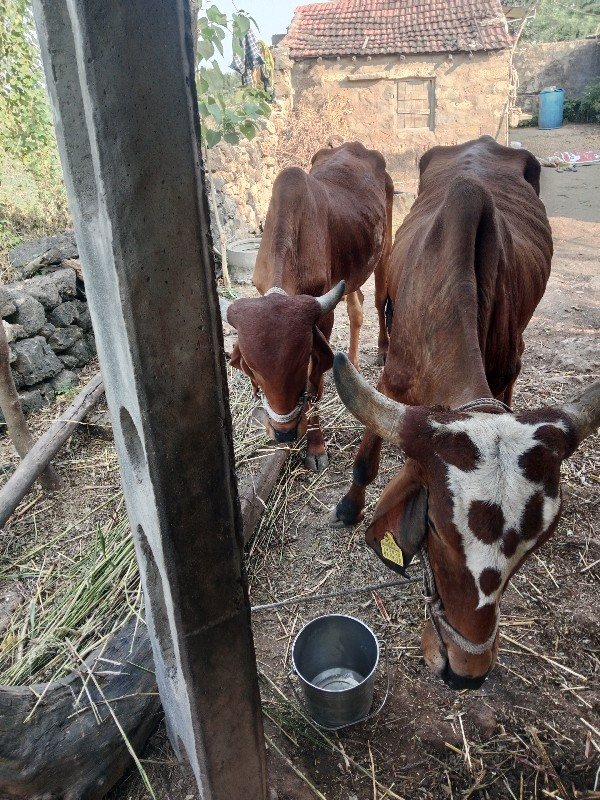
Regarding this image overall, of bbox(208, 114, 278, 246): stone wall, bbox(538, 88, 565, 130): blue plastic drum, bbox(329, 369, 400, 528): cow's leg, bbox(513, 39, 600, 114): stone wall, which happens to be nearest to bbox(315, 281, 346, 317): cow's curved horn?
bbox(329, 369, 400, 528): cow's leg

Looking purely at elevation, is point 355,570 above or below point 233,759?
below

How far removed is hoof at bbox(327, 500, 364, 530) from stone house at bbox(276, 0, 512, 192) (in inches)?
436

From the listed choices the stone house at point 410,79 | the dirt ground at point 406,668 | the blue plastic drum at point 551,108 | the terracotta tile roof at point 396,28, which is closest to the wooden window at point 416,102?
the stone house at point 410,79

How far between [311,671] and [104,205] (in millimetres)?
2369

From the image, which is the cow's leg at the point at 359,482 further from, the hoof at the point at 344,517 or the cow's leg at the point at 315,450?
the cow's leg at the point at 315,450

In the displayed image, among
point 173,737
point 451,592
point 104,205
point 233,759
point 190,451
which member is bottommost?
point 173,737

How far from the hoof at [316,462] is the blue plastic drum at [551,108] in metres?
22.2

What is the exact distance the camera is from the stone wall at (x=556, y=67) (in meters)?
23.3

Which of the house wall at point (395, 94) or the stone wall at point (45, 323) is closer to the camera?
the stone wall at point (45, 323)

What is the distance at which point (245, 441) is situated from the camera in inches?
171

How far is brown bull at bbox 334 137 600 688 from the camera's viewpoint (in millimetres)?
1825

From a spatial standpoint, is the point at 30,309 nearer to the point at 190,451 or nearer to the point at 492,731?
the point at 190,451

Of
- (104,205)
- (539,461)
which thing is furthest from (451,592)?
(104,205)

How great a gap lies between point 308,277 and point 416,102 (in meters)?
11.4
